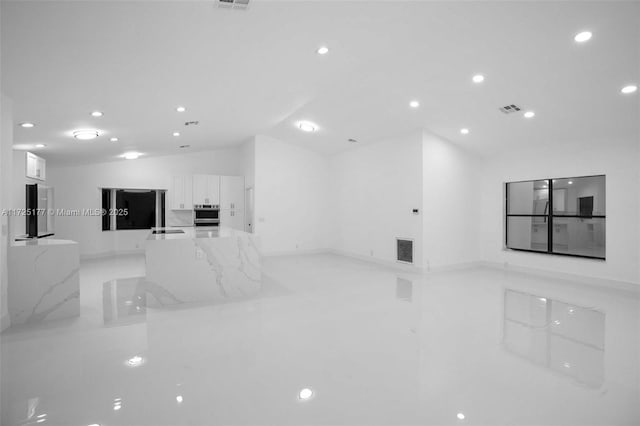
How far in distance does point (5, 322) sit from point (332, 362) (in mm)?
3589

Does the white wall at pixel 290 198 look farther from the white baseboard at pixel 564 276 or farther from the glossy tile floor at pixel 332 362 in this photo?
the white baseboard at pixel 564 276

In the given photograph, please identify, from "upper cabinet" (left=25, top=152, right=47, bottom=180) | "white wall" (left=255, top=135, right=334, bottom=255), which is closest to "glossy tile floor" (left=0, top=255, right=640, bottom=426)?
"upper cabinet" (left=25, top=152, right=47, bottom=180)

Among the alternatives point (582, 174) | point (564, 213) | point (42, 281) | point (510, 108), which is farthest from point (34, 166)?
point (564, 213)

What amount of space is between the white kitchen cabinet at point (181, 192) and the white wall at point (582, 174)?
728cm

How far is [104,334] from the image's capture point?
351cm

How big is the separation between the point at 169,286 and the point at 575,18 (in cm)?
546

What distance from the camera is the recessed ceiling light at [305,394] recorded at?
2320mm

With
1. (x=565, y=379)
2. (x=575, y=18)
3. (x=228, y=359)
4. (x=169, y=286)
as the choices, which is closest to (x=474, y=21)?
(x=575, y=18)

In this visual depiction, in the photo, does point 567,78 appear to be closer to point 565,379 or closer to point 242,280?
point 565,379

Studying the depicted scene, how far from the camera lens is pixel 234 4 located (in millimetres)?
2635

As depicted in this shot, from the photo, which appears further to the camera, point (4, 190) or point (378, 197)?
point (378, 197)

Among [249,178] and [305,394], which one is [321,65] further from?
[249,178]

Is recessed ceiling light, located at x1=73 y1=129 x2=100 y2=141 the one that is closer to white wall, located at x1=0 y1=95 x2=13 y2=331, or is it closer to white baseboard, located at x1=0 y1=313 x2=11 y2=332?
white wall, located at x1=0 y1=95 x2=13 y2=331

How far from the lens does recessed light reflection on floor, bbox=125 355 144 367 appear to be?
9.26ft
